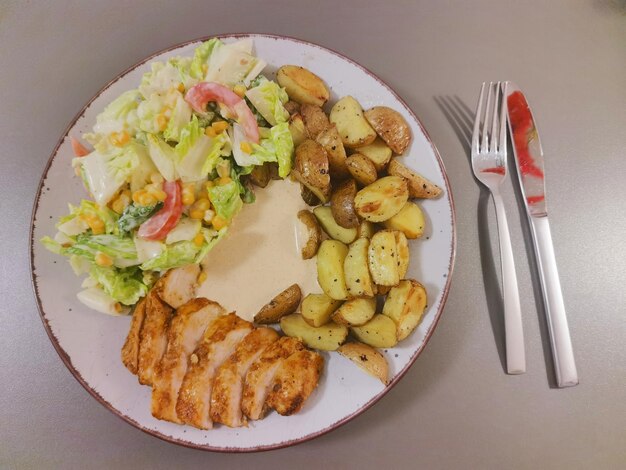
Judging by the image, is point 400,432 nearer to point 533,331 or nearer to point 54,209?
point 533,331

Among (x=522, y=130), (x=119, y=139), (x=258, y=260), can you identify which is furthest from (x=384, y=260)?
(x=119, y=139)

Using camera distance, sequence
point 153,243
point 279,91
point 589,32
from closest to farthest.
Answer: point 153,243
point 279,91
point 589,32

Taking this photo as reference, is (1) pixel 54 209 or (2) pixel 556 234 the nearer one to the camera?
(1) pixel 54 209

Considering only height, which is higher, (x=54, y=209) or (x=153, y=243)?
(x=54, y=209)

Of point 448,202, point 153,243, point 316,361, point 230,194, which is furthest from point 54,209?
point 448,202

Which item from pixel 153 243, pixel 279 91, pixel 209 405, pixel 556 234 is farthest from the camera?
pixel 556 234

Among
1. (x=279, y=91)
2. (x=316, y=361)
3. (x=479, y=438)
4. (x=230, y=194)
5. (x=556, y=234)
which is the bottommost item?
(x=479, y=438)
